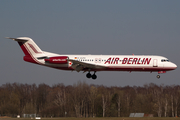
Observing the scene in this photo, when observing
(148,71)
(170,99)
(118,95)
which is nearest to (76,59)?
(148,71)

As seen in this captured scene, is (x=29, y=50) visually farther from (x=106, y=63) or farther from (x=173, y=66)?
(x=173, y=66)

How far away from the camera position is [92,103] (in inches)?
3420

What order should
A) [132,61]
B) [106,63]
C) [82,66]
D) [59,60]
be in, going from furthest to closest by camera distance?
[59,60]
[82,66]
[106,63]
[132,61]

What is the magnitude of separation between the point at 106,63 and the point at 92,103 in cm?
4353

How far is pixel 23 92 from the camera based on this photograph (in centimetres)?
10450

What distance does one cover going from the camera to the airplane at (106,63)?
4472 cm

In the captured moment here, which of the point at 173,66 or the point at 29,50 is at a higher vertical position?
the point at 29,50

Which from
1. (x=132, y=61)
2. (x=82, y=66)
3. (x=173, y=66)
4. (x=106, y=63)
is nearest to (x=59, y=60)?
(x=82, y=66)

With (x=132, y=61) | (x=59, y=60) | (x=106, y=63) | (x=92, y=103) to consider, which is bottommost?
(x=92, y=103)

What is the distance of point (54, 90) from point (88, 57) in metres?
59.8

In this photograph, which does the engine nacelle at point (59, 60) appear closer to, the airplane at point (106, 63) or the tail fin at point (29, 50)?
the airplane at point (106, 63)

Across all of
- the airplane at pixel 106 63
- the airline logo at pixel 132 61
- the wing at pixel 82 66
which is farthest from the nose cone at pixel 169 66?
the wing at pixel 82 66

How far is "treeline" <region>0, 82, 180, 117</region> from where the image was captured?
83625 millimetres

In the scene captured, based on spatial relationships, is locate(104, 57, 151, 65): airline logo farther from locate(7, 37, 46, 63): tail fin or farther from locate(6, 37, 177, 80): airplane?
locate(7, 37, 46, 63): tail fin
